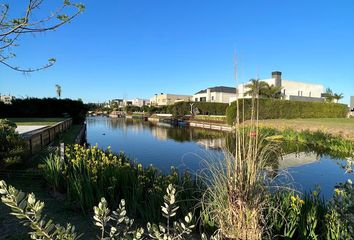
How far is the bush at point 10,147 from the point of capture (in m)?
5.51

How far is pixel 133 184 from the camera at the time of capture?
3.93 meters

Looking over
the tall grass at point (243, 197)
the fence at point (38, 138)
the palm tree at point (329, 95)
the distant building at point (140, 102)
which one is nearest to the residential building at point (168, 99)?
the distant building at point (140, 102)

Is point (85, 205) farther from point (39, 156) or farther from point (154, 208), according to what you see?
point (39, 156)

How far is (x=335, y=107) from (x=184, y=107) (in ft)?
77.4

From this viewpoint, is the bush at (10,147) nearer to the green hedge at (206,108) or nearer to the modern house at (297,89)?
the modern house at (297,89)

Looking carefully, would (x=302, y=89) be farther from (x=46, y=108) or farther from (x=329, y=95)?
(x=46, y=108)

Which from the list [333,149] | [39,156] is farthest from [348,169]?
[333,149]

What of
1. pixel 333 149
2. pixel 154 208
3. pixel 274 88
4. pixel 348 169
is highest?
pixel 274 88

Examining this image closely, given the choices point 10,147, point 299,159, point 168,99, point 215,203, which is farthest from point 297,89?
point 215,203

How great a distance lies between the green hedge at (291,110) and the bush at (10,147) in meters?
19.7

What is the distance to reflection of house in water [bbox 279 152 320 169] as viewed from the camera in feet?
32.5

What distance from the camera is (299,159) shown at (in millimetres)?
10930

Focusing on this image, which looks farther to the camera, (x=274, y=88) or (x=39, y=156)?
(x=274, y=88)

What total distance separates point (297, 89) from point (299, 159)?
41.1 m
